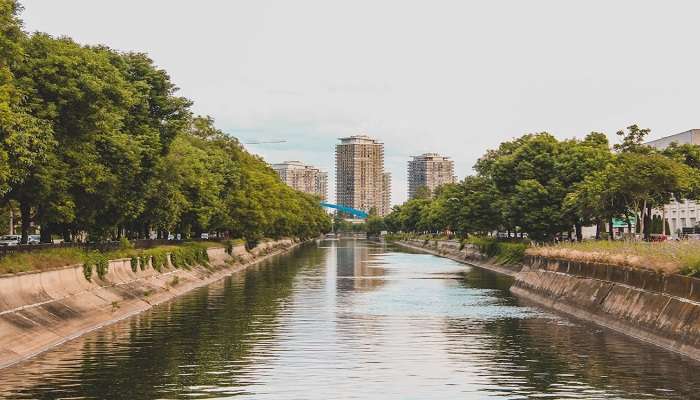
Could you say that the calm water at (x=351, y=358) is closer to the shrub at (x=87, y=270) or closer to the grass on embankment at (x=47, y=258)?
the shrub at (x=87, y=270)

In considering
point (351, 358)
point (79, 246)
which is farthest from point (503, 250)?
point (351, 358)

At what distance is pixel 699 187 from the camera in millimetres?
90562

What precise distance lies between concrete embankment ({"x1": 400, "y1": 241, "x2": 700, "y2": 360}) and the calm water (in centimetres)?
112

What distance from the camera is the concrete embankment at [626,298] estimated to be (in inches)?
1502

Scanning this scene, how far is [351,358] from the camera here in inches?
1430

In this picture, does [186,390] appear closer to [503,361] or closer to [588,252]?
[503,361]

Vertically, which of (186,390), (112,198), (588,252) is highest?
(112,198)

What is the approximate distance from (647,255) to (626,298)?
2.55 m

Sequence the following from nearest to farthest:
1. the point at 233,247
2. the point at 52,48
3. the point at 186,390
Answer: the point at 186,390, the point at 52,48, the point at 233,247

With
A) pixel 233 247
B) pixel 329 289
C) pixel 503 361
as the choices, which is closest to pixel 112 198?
pixel 329 289

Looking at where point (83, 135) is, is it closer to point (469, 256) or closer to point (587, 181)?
point (587, 181)

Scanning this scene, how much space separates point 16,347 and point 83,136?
2061 centimetres

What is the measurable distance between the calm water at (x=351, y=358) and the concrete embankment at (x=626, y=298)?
1120 mm

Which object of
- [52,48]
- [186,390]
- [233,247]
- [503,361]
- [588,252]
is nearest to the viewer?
[186,390]
